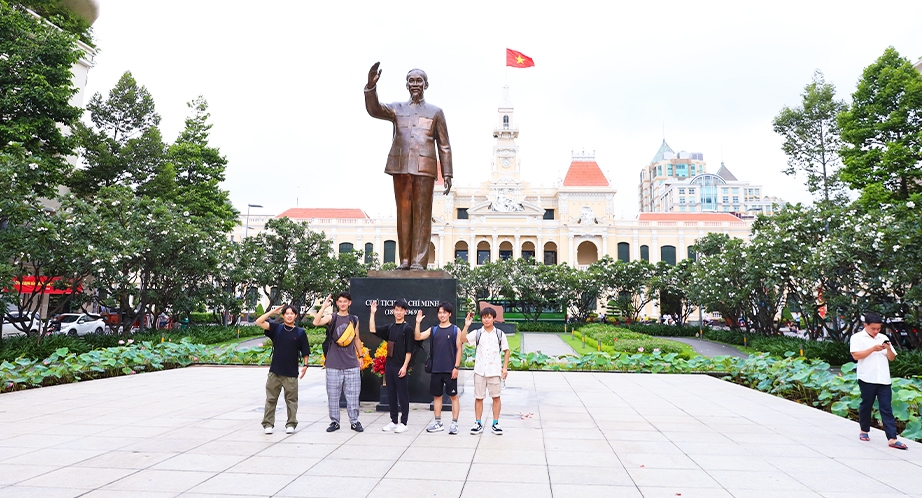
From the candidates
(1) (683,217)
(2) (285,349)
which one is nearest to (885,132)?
(2) (285,349)

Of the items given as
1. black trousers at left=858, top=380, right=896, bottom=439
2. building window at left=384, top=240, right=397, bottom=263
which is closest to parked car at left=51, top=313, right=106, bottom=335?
black trousers at left=858, top=380, right=896, bottom=439

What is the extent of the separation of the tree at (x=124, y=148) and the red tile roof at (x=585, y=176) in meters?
43.0

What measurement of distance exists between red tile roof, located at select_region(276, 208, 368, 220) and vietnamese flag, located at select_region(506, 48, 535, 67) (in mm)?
35579

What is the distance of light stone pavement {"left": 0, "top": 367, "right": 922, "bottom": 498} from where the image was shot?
396 centimetres

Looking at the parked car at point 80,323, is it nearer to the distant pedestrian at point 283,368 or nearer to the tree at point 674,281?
the distant pedestrian at point 283,368

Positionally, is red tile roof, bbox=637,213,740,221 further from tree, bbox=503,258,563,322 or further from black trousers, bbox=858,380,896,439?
black trousers, bbox=858,380,896,439

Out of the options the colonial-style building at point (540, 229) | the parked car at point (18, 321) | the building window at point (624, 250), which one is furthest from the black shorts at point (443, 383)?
the building window at point (624, 250)

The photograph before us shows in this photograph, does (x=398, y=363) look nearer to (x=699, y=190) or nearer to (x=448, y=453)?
(x=448, y=453)

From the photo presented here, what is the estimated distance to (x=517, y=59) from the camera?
27047mm

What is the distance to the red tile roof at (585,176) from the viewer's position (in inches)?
2308

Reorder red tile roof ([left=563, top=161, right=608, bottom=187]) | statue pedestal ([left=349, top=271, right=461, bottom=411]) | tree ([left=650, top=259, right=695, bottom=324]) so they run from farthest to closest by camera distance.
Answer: red tile roof ([left=563, top=161, right=608, bottom=187]) < tree ([left=650, top=259, right=695, bottom=324]) < statue pedestal ([left=349, top=271, right=461, bottom=411])

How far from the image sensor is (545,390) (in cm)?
916

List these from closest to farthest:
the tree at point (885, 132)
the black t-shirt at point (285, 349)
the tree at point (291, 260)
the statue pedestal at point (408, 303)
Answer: the black t-shirt at point (285, 349) → the statue pedestal at point (408, 303) → the tree at point (885, 132) → the tree at point (291, 260)

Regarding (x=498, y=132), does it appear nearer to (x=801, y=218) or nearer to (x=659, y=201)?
(x=801, y=218)
